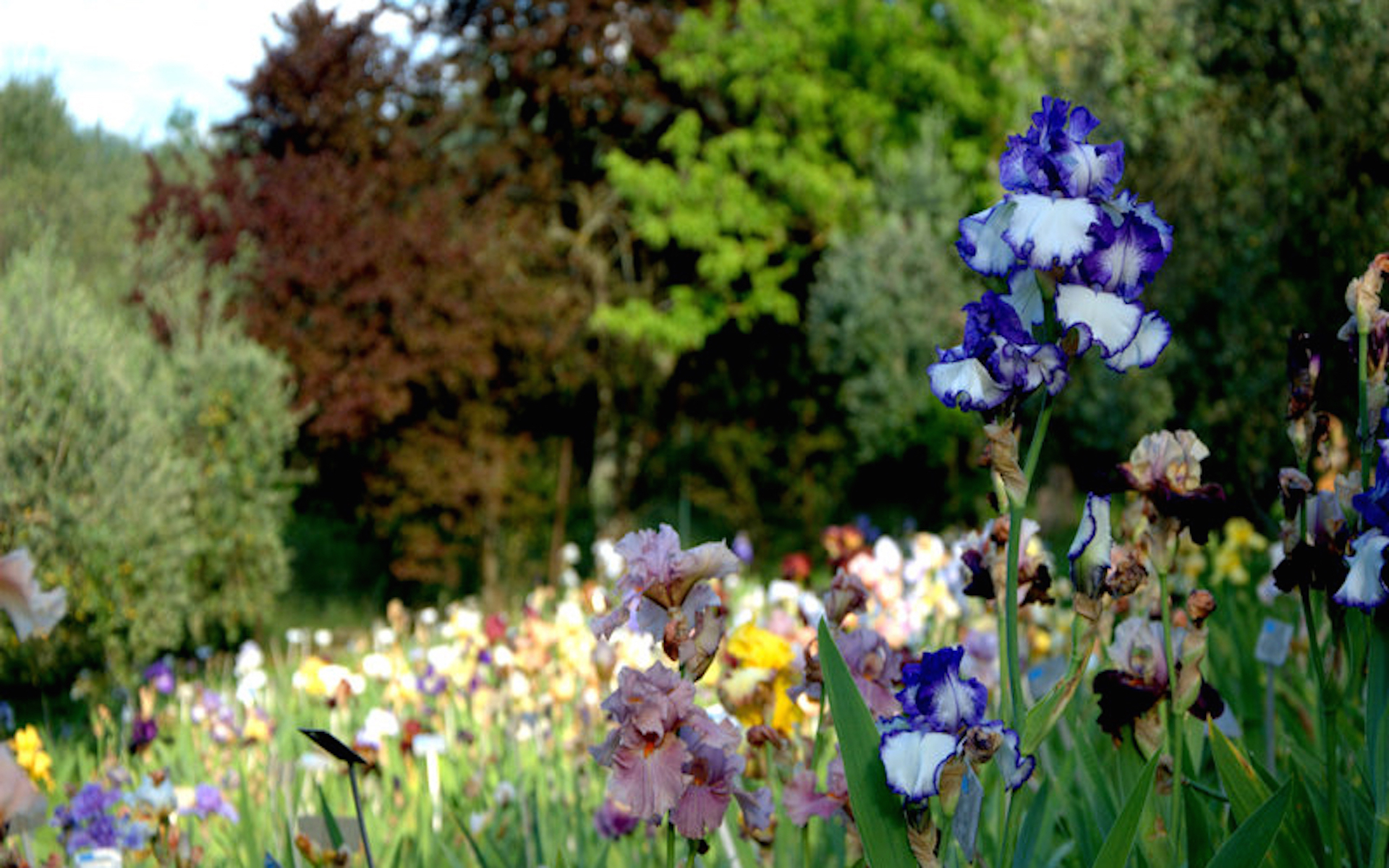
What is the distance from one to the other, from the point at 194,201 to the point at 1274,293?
9.50 m

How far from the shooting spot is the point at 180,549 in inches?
309

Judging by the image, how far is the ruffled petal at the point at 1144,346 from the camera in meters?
1.31

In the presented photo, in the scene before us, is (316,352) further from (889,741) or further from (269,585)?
(889,741)

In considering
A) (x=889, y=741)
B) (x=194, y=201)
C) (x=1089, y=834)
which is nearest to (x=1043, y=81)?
(x=194, y=201)

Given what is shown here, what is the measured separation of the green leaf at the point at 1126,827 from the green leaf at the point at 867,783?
0.24m

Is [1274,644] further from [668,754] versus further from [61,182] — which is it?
[61,182]

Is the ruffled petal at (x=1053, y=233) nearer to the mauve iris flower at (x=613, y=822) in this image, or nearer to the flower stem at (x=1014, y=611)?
the flower stem at (x=1014, y=611)

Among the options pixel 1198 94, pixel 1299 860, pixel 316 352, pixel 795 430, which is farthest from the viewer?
pixel 795 430

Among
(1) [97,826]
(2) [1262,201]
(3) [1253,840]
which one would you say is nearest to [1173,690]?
(3) [1253,840]

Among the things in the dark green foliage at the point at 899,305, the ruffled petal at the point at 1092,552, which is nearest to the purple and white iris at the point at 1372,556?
the ruffled petal at the point at 1092,552

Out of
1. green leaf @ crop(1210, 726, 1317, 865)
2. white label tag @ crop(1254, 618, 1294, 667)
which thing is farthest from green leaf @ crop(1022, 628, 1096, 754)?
white label tag @ crop(1254, 618, 1294, 667)

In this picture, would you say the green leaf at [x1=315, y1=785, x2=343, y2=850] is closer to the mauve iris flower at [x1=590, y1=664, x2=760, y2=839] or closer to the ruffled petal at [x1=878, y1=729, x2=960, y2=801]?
the mauve iris flower at [x1=590, y1=664, x2=760, y2=839]

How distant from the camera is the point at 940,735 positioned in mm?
1194

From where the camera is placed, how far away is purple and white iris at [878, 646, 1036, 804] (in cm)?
119
